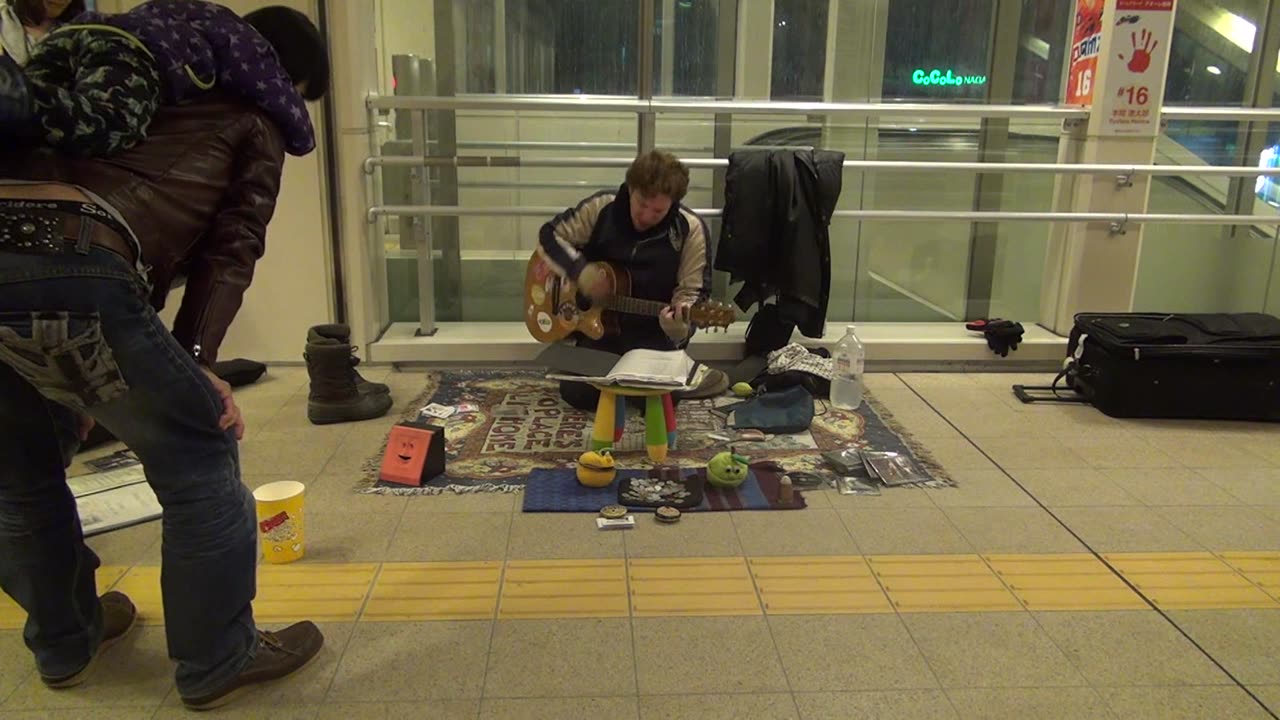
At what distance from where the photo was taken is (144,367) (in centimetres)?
150

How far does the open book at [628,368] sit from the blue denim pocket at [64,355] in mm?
1697

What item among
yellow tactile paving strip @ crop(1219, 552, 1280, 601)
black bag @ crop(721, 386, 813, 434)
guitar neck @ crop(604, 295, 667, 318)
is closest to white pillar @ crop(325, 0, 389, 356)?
guitar neck @ crop(604, 295, 667, 318)

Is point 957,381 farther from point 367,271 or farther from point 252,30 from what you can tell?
point 252,30

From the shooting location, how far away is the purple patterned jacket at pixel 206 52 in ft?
4.90

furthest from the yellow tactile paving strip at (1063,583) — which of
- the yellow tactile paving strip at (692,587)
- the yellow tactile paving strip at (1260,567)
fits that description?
the yellow tactile paving strip at (692,587)

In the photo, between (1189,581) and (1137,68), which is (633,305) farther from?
(1137,68)

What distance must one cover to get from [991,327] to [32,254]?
3825 mm

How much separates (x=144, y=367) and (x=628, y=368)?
179 cm

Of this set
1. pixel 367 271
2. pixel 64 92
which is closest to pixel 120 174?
pixel 64 92

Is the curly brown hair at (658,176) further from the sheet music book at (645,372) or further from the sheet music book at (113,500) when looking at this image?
the sheet music book at (113,500)

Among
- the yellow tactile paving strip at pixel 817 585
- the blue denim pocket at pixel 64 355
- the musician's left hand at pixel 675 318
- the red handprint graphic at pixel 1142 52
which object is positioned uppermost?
the red handprint graphic at pixel 1142 52

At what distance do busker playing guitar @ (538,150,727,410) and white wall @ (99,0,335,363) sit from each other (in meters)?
1.09

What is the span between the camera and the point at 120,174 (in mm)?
1489

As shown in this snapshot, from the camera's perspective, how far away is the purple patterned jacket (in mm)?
1494
